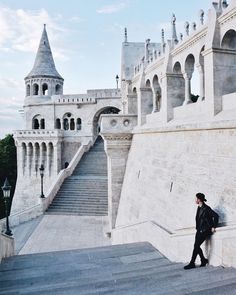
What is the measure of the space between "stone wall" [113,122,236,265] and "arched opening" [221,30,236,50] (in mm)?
1963

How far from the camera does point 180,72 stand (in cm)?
1041

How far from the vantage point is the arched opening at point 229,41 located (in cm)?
737

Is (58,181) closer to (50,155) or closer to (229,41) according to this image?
(50,155)

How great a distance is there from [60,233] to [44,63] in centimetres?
2572

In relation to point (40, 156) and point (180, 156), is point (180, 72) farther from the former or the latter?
point (40, 156)

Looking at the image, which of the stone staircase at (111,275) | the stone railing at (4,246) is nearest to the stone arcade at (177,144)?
the stone staircase at (111,275)

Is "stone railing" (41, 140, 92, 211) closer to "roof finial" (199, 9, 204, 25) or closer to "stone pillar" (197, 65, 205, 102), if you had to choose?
"stone pillar" (197, 65, 205, 102)

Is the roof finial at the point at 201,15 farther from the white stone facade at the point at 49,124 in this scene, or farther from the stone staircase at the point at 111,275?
the white stone facade at the point at 49,124

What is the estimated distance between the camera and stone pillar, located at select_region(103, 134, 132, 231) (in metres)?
13.8

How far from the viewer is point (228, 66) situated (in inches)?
296

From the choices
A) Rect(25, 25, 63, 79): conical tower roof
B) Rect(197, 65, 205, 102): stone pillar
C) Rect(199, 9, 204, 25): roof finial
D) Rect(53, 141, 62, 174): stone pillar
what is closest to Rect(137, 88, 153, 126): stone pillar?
Rect(197, 65, 205, 102): stone pillar

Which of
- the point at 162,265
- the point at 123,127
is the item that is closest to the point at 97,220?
the point at 123,127

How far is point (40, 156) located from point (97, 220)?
1638 centimetres

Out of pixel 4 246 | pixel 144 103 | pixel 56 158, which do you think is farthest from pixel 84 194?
pixel 56 158
